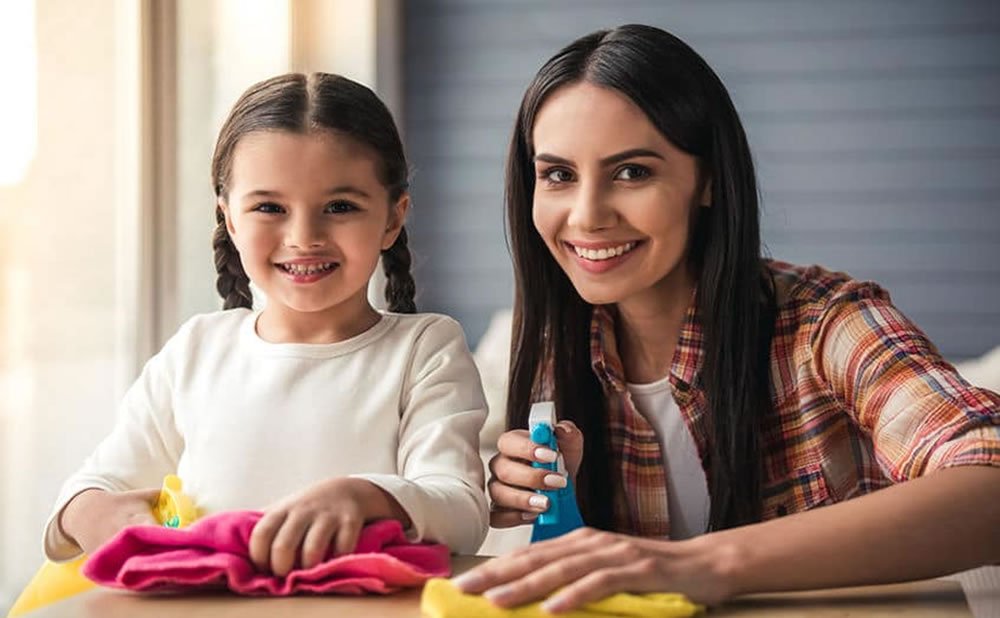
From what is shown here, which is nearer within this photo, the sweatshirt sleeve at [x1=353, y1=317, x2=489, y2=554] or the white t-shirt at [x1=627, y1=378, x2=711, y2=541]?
the sweatshirt sleeve at [x1=353, y1=317, x2=489, y2=554]

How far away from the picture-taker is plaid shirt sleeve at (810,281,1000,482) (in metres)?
1.16

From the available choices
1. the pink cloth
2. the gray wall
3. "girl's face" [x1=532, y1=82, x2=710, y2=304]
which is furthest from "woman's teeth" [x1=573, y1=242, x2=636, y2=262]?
the gray wall

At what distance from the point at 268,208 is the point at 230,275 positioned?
229mm

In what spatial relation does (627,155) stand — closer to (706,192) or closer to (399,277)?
(706,192)

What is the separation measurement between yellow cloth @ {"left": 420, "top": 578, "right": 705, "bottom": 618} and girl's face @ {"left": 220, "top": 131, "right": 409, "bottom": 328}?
0.49 metres

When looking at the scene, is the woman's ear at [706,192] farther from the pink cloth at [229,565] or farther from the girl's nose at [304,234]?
the pink cloth at [229,565]

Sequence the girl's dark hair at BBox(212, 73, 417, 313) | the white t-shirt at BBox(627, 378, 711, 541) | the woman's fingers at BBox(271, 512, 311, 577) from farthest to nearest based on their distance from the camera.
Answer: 1. the white t-shirt at BBox(627, 378, 711, 541)
2. the girl's dark hair at BBox(212, 73, 417, 313)
3. the woman's fingers at BBox(271, 512, 311, 577)

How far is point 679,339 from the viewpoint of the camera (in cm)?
155

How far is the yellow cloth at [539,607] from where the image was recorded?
86 centimetres

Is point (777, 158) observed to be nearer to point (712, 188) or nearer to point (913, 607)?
point (712, 188)

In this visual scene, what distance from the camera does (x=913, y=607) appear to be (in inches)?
36.8

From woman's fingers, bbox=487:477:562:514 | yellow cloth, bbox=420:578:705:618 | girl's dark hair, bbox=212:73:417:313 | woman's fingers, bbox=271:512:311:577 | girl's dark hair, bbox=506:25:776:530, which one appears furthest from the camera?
girl's dark hair, bbox=506:25:776:530

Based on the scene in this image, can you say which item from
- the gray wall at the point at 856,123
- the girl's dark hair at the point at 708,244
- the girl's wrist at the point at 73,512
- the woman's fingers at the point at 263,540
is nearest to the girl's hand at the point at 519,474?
the girl's dark hair at the point at 708,244

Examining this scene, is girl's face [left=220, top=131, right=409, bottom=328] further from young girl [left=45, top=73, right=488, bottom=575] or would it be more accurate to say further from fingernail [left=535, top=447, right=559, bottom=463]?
fingernail [left=535, top=447, right=559, bottom=463]
